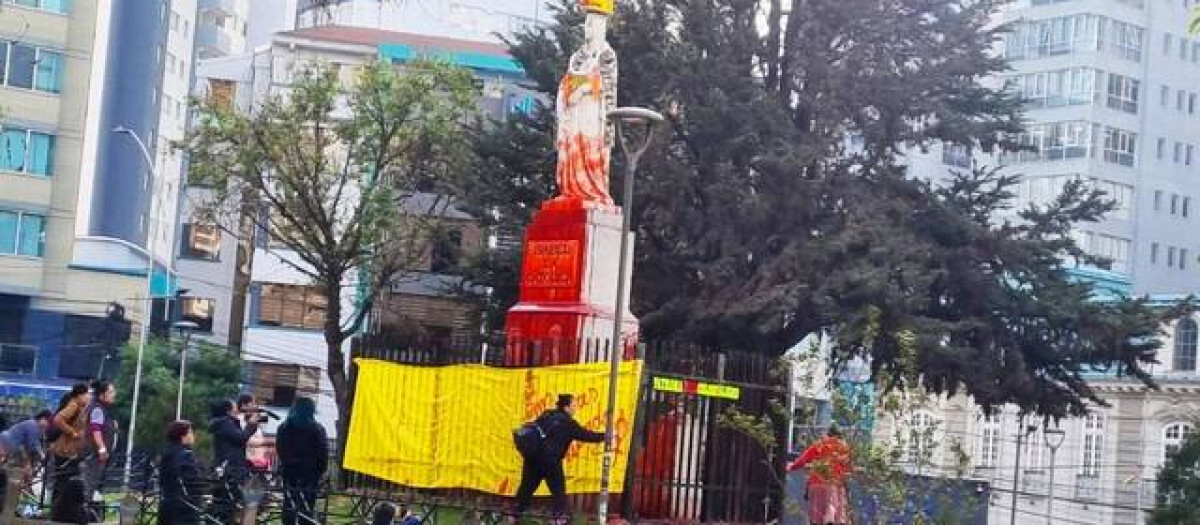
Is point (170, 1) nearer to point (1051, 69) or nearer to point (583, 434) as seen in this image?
point (1051, 69)

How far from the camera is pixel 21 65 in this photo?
60.8m

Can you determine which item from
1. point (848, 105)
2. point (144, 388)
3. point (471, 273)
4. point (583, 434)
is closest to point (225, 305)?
point (144, 388)

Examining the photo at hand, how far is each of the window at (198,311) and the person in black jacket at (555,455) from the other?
49.5m

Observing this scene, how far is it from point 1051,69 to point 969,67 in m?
43.6

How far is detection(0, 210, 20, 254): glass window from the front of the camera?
60.4m

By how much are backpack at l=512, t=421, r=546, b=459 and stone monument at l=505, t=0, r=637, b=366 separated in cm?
395

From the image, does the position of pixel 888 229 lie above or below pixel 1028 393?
above

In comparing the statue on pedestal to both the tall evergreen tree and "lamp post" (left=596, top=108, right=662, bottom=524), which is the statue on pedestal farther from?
the tall evergreen tree

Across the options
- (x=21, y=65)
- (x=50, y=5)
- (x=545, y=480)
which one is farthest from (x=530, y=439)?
(x=50, y=5)

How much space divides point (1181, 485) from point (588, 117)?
19.4m

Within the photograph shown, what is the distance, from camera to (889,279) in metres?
39.1

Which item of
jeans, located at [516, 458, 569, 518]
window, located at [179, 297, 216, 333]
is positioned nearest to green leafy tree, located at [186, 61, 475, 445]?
jeans, located at [516, 458, 569, 518]

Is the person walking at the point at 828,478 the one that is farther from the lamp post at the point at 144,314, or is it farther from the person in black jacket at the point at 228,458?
the lamp post at the point at 144,314

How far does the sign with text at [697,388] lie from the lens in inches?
957
